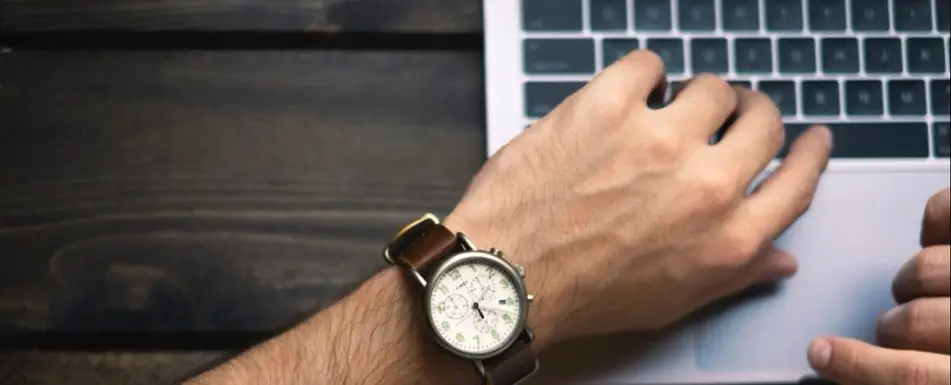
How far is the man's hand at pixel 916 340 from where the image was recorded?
61 centimetres

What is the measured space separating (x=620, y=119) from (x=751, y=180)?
0.10 meters

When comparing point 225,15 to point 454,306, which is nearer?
point 454,306

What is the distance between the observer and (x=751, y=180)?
0.62m

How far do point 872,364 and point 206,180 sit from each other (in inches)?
19.0

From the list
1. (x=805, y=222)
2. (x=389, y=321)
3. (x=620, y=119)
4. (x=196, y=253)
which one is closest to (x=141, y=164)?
(x=196, y=253)

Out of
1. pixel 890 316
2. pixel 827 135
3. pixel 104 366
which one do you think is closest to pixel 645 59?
pixel 827 135

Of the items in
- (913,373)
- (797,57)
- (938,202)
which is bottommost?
(913,373)

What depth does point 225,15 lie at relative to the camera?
2.20ft

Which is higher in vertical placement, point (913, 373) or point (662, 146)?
point (662, 146)

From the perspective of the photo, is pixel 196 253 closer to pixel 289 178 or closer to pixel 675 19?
pixel 289 178

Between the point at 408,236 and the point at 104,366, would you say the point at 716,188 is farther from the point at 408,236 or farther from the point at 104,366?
the point at 104,366

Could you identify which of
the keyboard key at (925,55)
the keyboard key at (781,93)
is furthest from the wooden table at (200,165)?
the keyboard key at (925,55)

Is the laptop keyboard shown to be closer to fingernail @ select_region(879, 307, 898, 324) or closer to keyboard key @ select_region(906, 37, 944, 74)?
keyboard key @ select_region(906, 37, 944, 74)

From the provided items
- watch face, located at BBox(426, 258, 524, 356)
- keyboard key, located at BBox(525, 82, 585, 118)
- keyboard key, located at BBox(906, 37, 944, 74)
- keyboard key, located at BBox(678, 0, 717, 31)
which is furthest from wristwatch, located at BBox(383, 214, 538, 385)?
keyboard key, located at BBox(906, 37, 944, 74)
